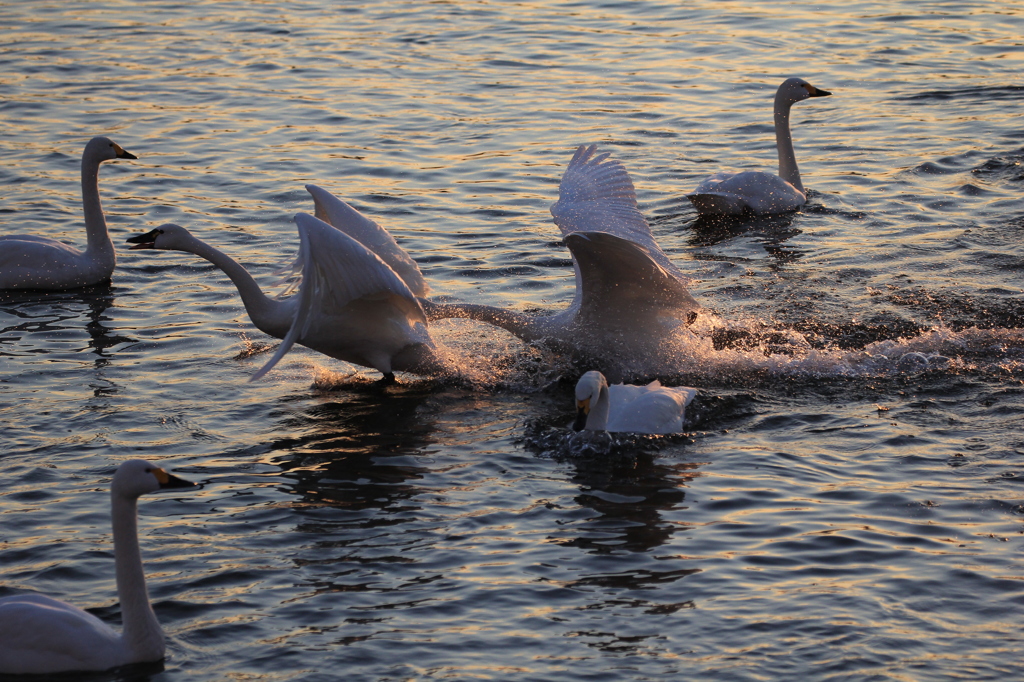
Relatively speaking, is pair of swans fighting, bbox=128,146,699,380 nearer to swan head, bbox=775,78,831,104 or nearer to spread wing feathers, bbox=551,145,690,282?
spread wing feathers, bbox=551,145,690,282

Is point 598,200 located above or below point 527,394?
above

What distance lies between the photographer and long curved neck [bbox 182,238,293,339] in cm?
903

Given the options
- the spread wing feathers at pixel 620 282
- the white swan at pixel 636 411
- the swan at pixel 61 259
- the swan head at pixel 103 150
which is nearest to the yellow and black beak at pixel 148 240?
the swan at pixel 61 259

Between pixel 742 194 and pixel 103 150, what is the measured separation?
598cm

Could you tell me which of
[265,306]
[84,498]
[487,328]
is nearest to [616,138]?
[487,328]

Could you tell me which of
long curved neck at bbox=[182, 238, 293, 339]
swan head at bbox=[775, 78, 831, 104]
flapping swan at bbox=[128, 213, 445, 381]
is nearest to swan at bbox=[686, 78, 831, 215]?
swan head at bbox=[775, 78, 831, 104]

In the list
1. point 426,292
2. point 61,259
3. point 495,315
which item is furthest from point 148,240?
point 61,259

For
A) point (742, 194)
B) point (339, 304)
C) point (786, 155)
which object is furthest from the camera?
point (786, 155)

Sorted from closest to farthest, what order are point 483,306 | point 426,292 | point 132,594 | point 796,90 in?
point 132,594
point 483,306
point 426,292
point 796,90

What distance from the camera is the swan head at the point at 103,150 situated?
474 inches

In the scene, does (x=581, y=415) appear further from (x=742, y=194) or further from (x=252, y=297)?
(x=742, y=194)

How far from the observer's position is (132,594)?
18.5 ft

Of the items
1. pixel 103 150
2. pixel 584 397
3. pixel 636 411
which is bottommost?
pixel 636 411

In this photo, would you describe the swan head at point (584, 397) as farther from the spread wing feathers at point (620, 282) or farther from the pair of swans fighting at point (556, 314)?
the spread wing feathers at point (620, 282)
